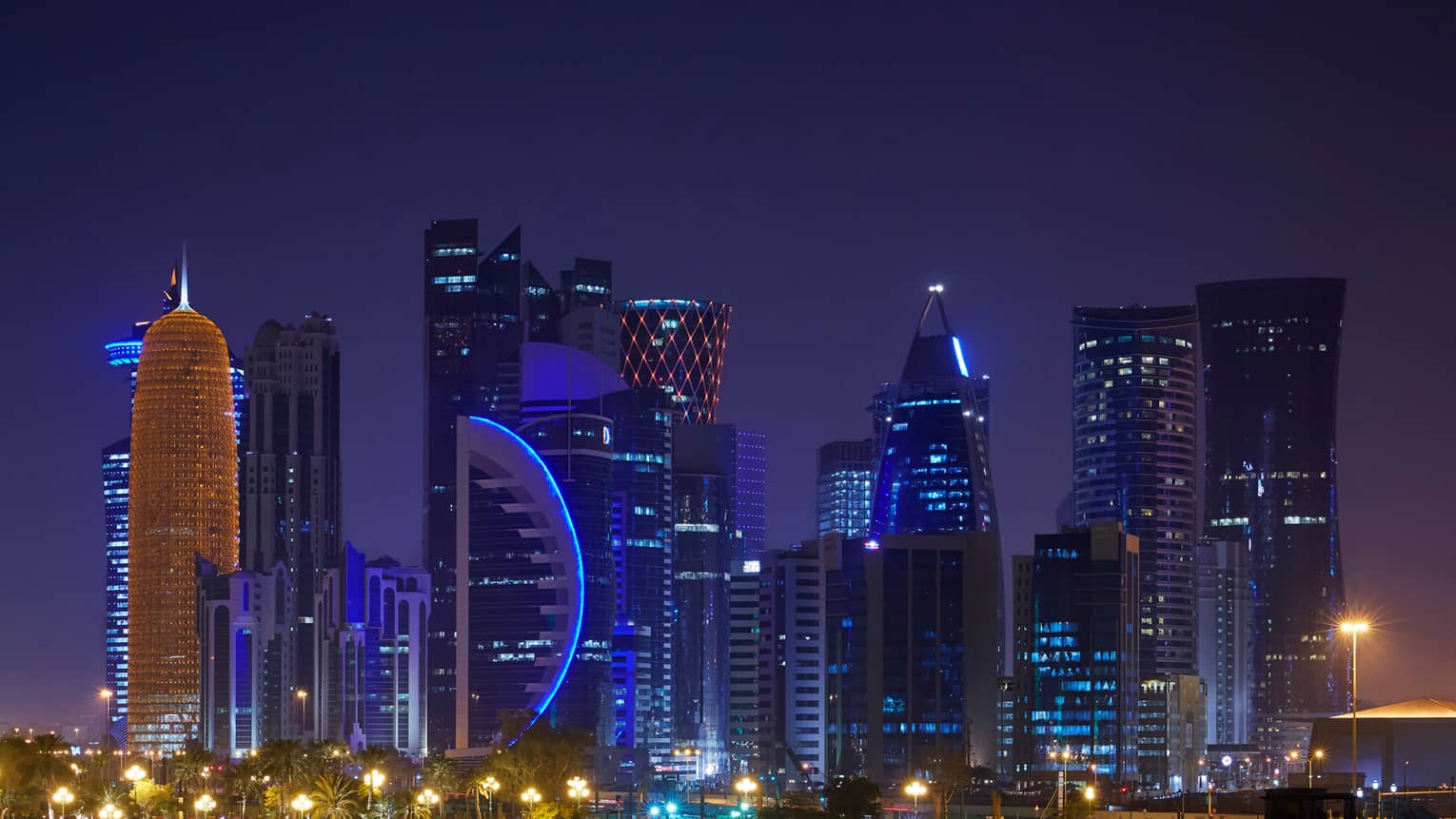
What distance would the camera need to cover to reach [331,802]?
110375 mm

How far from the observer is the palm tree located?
110750 millimetres

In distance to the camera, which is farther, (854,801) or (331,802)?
(854,801)

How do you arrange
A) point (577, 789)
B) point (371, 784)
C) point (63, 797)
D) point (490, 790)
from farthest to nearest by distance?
point (490, 790) → point (577, 789) → point (371, 784) → point (63, 797)

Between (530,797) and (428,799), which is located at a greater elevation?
(530,797)

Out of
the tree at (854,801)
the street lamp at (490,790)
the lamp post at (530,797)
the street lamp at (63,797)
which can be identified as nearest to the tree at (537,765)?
the street lamp at (490,790)

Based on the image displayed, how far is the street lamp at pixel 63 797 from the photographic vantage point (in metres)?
112

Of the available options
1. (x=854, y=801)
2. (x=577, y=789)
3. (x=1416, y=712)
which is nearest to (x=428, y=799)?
(x=577, y=789)

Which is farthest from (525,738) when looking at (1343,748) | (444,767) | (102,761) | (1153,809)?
(1343,748)

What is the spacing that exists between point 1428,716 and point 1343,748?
26.0 feet

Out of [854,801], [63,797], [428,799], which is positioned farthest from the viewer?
[854,801]

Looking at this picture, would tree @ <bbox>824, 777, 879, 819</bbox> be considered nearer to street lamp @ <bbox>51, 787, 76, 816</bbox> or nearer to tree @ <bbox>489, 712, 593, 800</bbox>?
tree @ <bbox>489, 712, 593, 800</bbox>

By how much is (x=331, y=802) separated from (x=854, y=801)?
3888 cm

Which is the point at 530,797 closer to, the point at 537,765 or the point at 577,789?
the point at 577,789

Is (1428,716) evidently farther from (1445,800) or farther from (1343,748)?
(1445,800)
